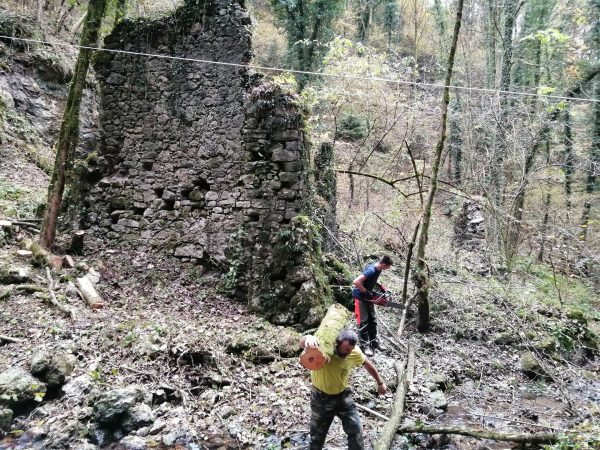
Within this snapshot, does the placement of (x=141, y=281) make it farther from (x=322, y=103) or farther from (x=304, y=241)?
(x=322, y=103)

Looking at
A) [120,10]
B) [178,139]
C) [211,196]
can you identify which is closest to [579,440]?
[211,196]

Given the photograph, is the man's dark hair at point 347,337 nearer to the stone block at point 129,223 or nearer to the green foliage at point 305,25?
the stone block at point 129,223

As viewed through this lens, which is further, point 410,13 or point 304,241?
point 410,13

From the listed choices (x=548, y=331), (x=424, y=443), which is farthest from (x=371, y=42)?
(x=424, y=443)

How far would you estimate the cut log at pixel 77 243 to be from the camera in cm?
762

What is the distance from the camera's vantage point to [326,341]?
11.0 feet

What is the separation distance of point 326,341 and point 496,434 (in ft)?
5.80

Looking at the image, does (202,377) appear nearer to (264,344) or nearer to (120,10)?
(264,344)

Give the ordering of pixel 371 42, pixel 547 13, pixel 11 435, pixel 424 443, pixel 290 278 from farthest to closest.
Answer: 1. pixel 371 42
2. pixel 547 13
3. pixel 290 278
4. pixel 424 443
5. pixel 11 435

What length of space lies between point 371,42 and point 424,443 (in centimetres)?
2408

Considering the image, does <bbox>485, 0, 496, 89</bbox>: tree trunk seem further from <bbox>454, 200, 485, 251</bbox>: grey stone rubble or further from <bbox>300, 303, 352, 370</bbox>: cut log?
<bbox>300, 303, 352, 370</bbox>: cut log

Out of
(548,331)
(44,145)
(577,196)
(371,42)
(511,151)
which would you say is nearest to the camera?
(548,331)

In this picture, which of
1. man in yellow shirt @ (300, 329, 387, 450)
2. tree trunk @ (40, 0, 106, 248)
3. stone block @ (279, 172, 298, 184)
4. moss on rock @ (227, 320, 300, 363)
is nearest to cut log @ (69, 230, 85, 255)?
tree trunk @ (40, 0, 106, 248)

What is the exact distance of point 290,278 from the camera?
6.43m
